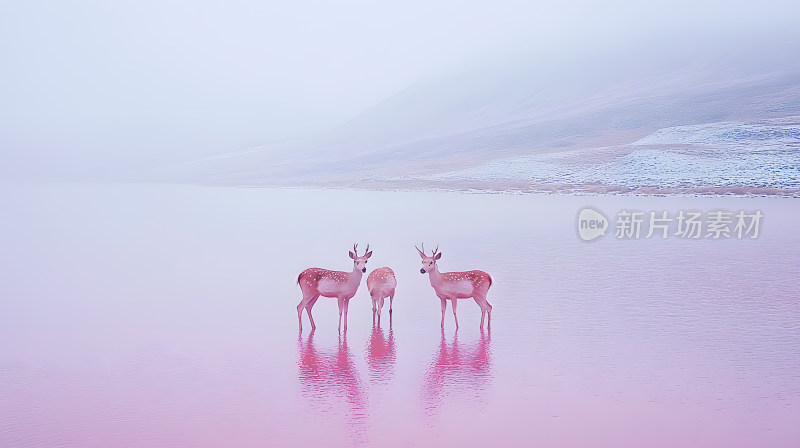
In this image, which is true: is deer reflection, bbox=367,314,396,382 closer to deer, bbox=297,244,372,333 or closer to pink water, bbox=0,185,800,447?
pink water, bbox=0,185,800,447

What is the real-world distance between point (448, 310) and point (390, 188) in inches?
1445

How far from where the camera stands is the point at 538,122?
94312mm

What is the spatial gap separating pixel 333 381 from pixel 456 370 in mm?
1310

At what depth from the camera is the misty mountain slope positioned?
174 feet

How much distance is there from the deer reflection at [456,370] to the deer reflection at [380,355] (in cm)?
44

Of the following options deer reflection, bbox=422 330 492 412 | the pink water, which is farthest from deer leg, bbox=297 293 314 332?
deer reflection, bbox=422 330 492 412

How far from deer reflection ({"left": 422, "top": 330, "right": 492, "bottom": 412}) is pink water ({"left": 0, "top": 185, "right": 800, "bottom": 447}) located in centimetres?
3

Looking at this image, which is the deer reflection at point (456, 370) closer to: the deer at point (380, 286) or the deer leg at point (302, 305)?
the deer at point (380, 286)

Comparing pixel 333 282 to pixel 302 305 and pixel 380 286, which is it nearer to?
pixel 302 305

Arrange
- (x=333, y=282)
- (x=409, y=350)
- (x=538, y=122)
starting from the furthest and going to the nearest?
(x=538, y=122) < (x=333, y=282) < (x=409, y=350)

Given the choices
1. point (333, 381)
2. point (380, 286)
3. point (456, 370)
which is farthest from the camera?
point (380, 286)

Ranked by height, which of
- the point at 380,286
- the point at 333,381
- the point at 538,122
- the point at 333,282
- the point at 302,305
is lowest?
the point at 333,381

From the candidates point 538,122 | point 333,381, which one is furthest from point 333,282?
point 538,122

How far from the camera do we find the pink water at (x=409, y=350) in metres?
7.57
